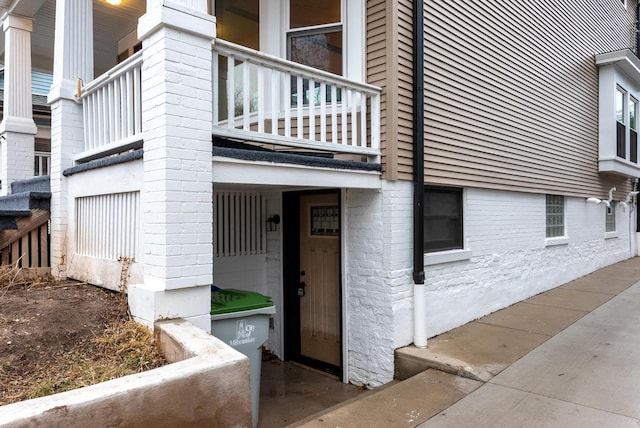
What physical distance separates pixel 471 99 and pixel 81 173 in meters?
4.90

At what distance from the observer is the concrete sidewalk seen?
342 centimetres

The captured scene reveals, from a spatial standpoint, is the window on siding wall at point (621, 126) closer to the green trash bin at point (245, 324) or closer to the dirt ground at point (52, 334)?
the green trash bin at point (245, 324)

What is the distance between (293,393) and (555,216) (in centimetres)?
673

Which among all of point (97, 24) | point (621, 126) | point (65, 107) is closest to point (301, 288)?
point (65, 107)

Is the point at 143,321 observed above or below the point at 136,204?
below

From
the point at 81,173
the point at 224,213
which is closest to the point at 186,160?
the point at 81,173

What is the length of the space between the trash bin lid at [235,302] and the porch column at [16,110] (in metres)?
4.39

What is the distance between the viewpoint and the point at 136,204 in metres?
3.77

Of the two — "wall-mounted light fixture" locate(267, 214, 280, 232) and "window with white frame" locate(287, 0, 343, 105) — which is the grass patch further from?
"window with white frame" locate(287, 0, 343, 105)

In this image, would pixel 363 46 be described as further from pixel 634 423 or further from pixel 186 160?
pixel 634 423

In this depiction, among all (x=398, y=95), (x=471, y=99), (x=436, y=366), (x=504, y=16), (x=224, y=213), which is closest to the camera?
(x=436, y=366)

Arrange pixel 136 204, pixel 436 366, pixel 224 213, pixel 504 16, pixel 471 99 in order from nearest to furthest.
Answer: pixel 136 204 < pixel 436 366 < pixel 224 213 < pixel 471 99 < pixel 504 16

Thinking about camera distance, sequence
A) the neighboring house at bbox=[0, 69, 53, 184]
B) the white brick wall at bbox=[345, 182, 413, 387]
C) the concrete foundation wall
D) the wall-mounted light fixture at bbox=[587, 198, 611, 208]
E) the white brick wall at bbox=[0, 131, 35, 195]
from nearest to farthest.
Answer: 1. the concrete foundation wall
2. the white brick wall at bbox=[345, 182, 413, 387]
3. the white brick wall at bbox=[0, 131, 35, 195]
4. the neighboring house at bbox=[0, 69, 53, 184]
5. the wall-mounted light fixture at bbox=[587, 198, 611, 208]

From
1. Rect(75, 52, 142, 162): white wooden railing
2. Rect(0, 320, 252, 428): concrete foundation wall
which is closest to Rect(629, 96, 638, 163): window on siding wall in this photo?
Rect(75, 52, 142, 162): white wooden railing
